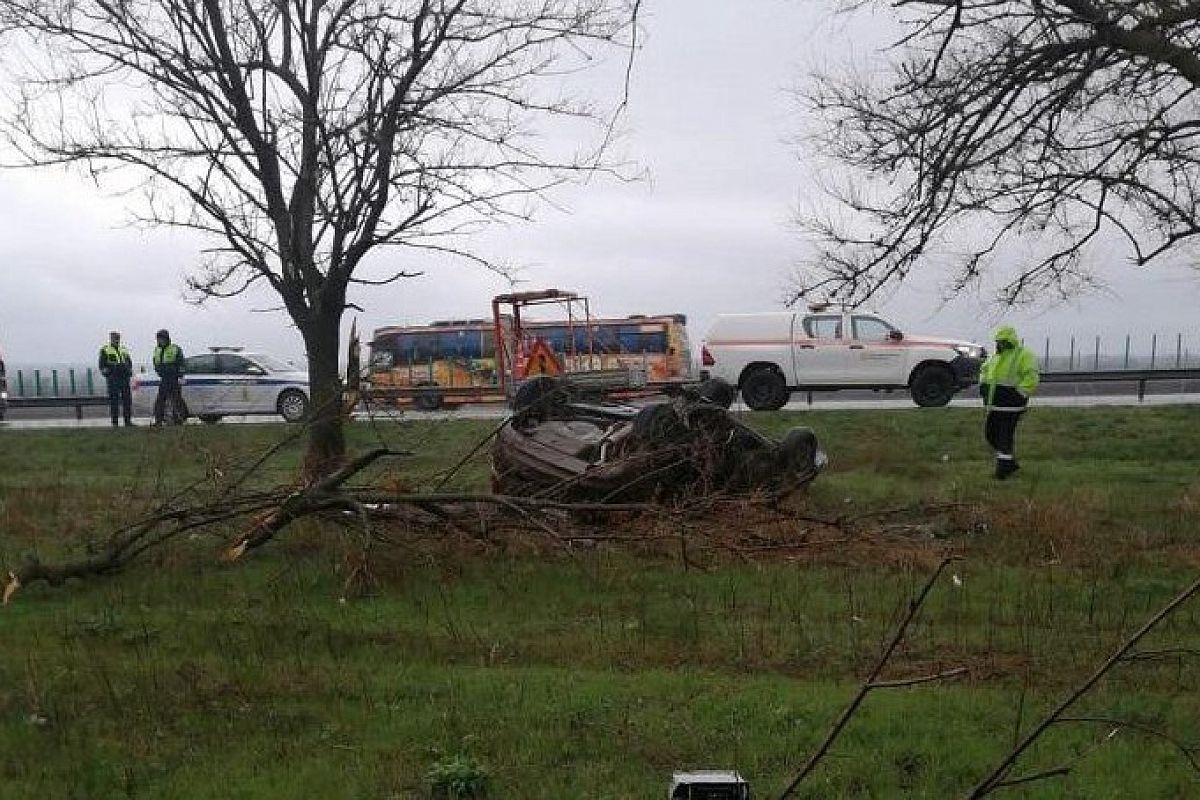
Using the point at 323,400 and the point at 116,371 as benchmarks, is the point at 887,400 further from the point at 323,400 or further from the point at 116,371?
the point at 323,400

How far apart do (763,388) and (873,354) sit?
2221mm

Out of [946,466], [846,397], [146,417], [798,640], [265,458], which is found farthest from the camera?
[846,397]

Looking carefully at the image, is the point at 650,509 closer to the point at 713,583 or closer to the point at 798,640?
the point at 713,583

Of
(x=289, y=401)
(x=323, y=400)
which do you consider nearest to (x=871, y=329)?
(x=289, y=401)

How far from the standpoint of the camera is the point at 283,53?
10.8m

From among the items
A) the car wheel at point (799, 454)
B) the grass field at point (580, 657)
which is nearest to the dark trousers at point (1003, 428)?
the grass field at point (580, 657)

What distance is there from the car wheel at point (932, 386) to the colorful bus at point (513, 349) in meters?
6.07

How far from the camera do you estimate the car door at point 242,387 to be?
24.9 meters

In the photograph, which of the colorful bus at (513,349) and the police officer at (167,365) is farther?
the colorful bus at (513,349)

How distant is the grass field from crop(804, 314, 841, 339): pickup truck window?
12.0 m

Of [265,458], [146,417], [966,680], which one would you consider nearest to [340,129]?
[265,458]

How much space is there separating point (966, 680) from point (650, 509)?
2179 millimetres

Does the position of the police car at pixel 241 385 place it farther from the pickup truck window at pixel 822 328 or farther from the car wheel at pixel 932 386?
the car wheel at pixel 932 386

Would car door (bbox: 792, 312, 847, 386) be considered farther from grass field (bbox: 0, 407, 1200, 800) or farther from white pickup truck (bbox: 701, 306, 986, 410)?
grass field (bbox: 0, 407, 1200, 800)
